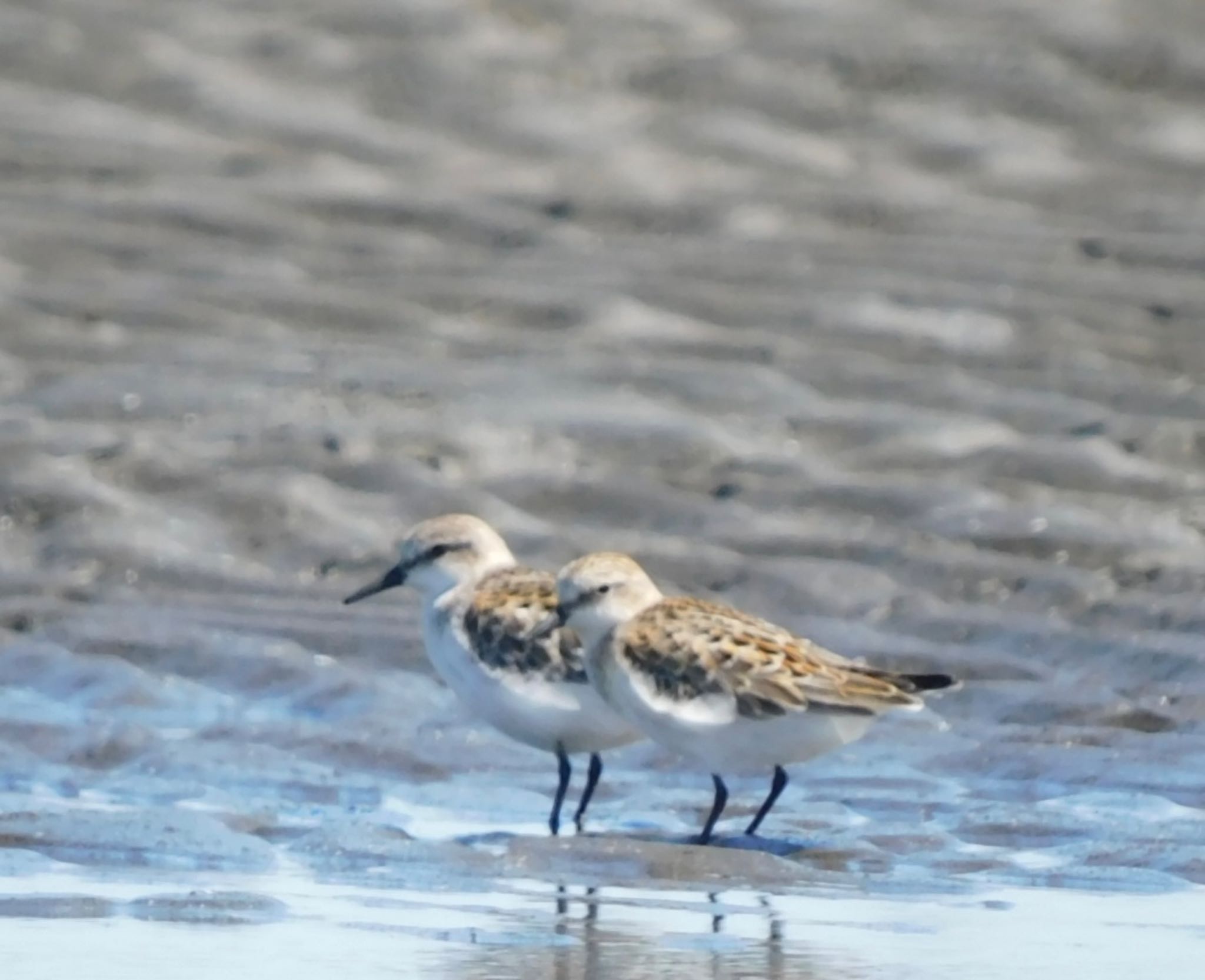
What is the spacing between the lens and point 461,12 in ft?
43.0

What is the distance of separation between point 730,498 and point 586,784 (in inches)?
90.4

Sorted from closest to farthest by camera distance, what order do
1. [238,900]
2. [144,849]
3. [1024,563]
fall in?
1. [238,900]
2. [144,849]
3. [1024,563]

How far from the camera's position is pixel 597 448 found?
10.6 m

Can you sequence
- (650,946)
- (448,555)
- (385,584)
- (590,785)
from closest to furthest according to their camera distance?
(650,946), (590,785), (448,555), (385,584)

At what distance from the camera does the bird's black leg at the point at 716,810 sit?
24.7 feet

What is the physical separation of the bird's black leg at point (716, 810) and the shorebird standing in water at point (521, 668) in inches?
14.4

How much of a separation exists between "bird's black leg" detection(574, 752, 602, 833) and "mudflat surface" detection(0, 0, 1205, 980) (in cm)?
12

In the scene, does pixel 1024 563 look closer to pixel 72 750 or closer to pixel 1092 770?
pixel 1092 770

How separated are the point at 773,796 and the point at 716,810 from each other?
19 centimetres

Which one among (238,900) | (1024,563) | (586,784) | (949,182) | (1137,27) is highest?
(1137,27)

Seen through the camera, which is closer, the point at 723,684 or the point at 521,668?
the point at 723,684

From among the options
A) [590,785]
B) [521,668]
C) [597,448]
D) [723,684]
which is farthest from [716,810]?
[597,448]

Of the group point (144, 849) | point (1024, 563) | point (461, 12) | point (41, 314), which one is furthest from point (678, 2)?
point (144, 849)

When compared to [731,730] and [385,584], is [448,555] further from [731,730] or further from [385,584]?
[731,730]
